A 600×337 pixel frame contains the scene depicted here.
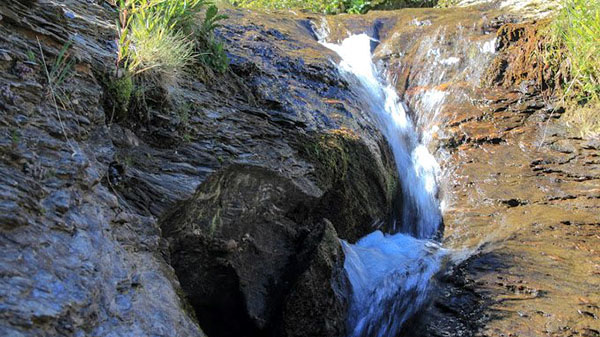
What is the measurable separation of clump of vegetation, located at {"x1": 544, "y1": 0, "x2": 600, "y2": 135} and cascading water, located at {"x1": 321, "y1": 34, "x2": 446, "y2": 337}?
6.06 ft

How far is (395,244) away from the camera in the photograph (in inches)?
214

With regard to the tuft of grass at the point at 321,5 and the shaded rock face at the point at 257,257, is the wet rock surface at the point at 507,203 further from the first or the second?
the tuft of grass at the point at 321,5

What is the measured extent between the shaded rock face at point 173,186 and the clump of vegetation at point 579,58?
2508 millimetres

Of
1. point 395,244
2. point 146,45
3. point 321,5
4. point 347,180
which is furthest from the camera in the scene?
point 321,5

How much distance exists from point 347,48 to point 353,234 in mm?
4428

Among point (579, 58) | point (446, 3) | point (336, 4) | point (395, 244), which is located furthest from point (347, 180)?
point (336, 4)

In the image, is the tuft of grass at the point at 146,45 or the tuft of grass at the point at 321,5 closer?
the tuft of grass at the point at 146,45

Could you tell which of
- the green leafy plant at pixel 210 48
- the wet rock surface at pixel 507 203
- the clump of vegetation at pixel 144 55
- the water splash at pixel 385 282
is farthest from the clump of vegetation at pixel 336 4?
the water splash at pixel 385 282

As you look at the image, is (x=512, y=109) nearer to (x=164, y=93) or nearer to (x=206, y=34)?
(x=206, y=34)

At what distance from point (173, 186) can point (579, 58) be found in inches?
212

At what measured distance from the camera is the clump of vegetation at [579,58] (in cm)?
623

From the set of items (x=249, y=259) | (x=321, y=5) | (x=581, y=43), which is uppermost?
(x=321, y=5)

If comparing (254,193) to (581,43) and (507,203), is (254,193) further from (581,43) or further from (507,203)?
(581,43)

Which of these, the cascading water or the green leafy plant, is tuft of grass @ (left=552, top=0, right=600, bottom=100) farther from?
the green leafy plant
